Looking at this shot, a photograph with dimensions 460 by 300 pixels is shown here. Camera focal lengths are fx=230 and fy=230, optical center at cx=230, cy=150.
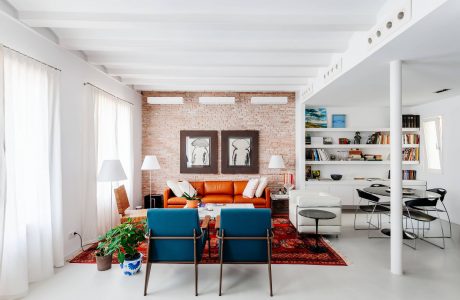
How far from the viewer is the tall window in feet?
18.5

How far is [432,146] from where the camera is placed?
5883mm

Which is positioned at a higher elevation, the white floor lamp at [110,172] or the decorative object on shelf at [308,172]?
the white floor lamp at [110,172]

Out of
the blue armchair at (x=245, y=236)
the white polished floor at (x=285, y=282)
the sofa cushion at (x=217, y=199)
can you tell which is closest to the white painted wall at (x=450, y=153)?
the white polished floor at (x=285, y=282)

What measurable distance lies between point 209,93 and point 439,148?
5.98 metres

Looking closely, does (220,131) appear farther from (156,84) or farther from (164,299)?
(164,299)

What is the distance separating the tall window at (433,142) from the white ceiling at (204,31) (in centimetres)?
364

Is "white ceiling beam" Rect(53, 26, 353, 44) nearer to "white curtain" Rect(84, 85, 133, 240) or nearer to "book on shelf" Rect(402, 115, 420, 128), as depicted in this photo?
"white curtain" Rect(84, 85, 133, 240)

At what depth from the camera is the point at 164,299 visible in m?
2.52

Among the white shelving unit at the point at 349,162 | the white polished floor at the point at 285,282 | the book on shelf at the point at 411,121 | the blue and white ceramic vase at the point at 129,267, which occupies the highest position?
the book on shelf at the point at 411,121

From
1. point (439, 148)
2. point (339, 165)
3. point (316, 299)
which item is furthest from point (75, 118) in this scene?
point (439, 148)

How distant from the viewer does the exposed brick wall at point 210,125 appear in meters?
6.43

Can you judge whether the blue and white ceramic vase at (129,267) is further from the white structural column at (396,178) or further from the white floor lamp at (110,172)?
the white structural column at (396,178)

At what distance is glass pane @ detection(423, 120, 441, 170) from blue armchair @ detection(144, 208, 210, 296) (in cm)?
633

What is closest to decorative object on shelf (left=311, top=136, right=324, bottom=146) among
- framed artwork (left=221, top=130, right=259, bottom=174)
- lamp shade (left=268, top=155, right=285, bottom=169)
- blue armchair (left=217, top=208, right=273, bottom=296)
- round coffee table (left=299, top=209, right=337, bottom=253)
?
lamp shade (left=268, top=155, right=285, bottom=169)
